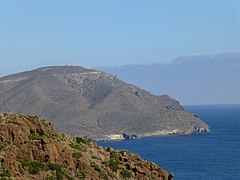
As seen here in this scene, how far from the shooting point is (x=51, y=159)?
32.8 m

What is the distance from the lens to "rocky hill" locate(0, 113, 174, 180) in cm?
3142

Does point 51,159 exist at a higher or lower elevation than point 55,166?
higher

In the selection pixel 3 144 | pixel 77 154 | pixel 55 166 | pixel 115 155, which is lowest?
pixel 115 155

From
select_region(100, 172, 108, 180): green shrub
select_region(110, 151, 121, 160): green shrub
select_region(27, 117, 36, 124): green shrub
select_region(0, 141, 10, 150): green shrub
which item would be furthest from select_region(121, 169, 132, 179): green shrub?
select_region(0, 141, 10, 150): green shrub

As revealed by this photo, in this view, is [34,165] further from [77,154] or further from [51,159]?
[77,154]

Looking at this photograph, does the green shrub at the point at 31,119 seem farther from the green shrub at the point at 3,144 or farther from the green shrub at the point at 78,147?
the green shrub at the point at 3,144

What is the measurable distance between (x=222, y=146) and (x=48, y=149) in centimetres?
12079

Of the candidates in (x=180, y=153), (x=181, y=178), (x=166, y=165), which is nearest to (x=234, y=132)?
(x=180, y=153)

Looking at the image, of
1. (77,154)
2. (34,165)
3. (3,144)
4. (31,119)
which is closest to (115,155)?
(77,154)

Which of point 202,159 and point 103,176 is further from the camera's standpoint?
point 202,159

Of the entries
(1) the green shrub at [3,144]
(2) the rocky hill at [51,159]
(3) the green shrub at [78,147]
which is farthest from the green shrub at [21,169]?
(3) the green shrub at [78,147]

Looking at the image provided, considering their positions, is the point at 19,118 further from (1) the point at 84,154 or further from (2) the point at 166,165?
(2) the point at 166,165

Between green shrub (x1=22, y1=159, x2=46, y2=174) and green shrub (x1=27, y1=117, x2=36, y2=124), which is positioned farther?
A: green shrub (x1=27, y1=117, x2=36, y2=124)

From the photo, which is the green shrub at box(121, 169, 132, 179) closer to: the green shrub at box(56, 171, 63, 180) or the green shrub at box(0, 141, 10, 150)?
the green shrub at box(56, 171, 63, 180)
